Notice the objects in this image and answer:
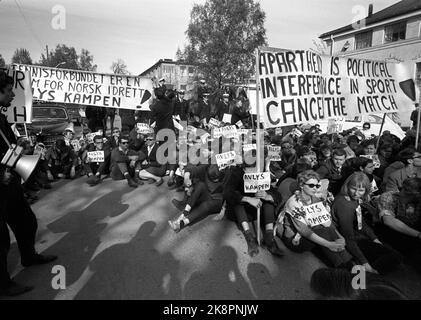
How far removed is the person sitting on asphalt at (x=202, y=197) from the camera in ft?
15.0

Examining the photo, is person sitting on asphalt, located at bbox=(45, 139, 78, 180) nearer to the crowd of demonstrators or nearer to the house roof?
the crowd of demonstrators

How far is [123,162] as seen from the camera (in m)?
6.98

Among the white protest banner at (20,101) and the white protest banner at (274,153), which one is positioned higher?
the white protest banner at (20,101)

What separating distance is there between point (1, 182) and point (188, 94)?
26.2 ft

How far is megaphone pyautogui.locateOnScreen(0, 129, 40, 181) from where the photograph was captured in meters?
2.72

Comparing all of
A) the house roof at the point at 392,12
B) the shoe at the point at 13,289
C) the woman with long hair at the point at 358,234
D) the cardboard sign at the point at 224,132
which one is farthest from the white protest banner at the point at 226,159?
the house roof at the point at 392,12

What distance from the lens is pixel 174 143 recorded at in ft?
24.2

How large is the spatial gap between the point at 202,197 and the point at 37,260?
7.93ft

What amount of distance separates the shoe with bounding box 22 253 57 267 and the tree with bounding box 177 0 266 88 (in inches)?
1505

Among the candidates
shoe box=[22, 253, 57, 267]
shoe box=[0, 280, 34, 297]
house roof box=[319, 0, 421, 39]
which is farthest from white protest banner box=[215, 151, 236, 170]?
house roof box=[319, 0, 421, 39]

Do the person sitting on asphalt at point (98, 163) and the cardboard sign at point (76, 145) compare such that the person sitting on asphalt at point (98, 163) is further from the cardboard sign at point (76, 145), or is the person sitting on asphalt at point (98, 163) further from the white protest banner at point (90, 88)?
the white protest banner at point (90, 88)

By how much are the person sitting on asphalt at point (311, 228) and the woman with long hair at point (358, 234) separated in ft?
0.35

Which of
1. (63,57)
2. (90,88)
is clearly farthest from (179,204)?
(63,57)

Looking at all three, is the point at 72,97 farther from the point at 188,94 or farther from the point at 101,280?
the point at 101,280
